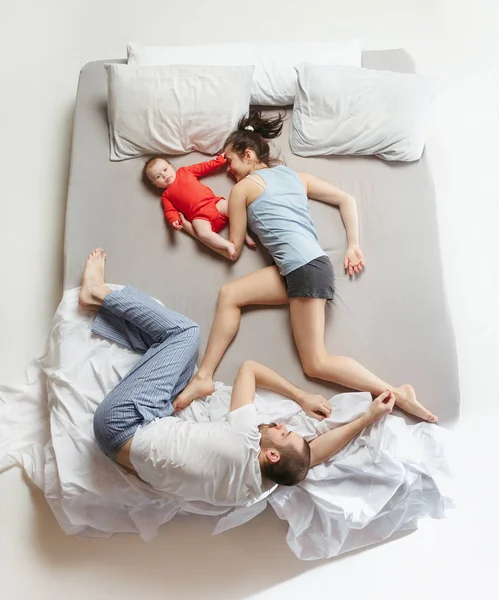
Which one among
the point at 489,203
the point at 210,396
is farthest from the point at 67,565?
the point at 489,203

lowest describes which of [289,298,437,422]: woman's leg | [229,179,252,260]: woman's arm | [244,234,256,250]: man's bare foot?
[289,298,437,422]: woman's leg

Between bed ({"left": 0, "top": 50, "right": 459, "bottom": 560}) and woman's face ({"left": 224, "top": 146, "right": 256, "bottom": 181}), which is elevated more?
woman's face ({"left": 224, "top": 146, "right": 256, "bottom": 181})

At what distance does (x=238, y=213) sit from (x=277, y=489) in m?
0.88

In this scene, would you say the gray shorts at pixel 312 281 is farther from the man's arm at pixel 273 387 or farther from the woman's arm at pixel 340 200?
the man's arm at pixel 273 387

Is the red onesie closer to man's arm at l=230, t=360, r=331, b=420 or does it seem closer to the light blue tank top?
the light blue tank top

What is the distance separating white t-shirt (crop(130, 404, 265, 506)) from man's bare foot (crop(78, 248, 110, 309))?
45 cm

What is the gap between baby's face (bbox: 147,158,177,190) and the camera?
199 centimetres

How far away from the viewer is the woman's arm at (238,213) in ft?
6.34

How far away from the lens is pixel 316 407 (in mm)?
1766

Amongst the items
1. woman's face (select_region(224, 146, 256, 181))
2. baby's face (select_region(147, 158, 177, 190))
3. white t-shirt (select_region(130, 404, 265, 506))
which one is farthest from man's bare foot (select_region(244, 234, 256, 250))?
white t-shirt (select_region(130, 404, 265, 506))

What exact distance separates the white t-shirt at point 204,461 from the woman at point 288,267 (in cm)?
18

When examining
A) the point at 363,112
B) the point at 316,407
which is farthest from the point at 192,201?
the point at 316,407

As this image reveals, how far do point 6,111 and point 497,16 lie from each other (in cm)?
216

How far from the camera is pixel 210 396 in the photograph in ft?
5.98
